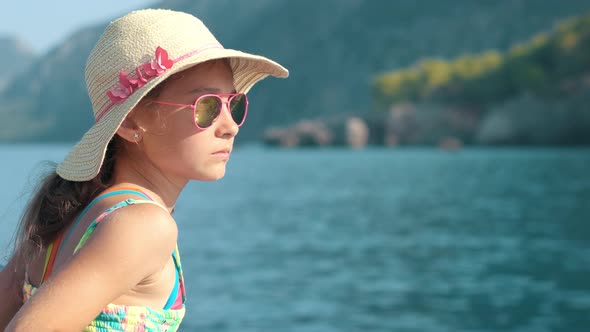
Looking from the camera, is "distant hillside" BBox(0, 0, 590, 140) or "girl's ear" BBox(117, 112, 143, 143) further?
"distant hillside" BBox(0, 0, 590, 140)

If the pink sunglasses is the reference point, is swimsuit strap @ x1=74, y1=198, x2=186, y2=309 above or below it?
below

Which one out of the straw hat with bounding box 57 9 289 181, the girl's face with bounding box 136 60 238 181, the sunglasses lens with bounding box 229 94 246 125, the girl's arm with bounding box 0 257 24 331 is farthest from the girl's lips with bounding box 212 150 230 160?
the girl's arm with bounding box 0 257 24 331

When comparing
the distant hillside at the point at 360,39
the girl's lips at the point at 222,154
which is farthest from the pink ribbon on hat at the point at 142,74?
the distant hillside at the point at 360,39

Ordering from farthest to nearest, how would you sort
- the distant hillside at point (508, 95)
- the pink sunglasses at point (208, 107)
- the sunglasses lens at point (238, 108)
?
the distant hillside at point (508, 95) < the sunglasses lens at point (238, 108) < the pink sunglasses at point (208, 107)

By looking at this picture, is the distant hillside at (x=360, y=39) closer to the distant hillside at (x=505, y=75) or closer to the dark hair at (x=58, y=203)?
the distant hillside at (x=505, y=75)

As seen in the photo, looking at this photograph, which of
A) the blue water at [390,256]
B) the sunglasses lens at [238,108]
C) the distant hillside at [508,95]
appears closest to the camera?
the sunglasses lens at [238,108]

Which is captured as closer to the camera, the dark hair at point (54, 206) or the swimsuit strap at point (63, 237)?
the swimsuit strap at point (63, 237)

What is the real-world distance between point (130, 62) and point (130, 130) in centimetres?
18

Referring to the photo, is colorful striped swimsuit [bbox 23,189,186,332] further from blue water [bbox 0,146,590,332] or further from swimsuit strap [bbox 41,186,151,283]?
blue water [bbox 0,146,590,332]

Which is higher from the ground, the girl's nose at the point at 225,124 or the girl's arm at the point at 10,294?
the girl's nose at the point at 225,124

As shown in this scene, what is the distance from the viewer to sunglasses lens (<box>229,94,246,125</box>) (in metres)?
2.23

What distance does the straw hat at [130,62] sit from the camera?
1.99m

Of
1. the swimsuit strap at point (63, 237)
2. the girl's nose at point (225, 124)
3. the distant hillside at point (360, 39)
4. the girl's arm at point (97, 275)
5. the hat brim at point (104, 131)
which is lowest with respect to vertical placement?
the girl's arm at point (97, 275)

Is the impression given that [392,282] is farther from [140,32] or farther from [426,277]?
[140,32]
